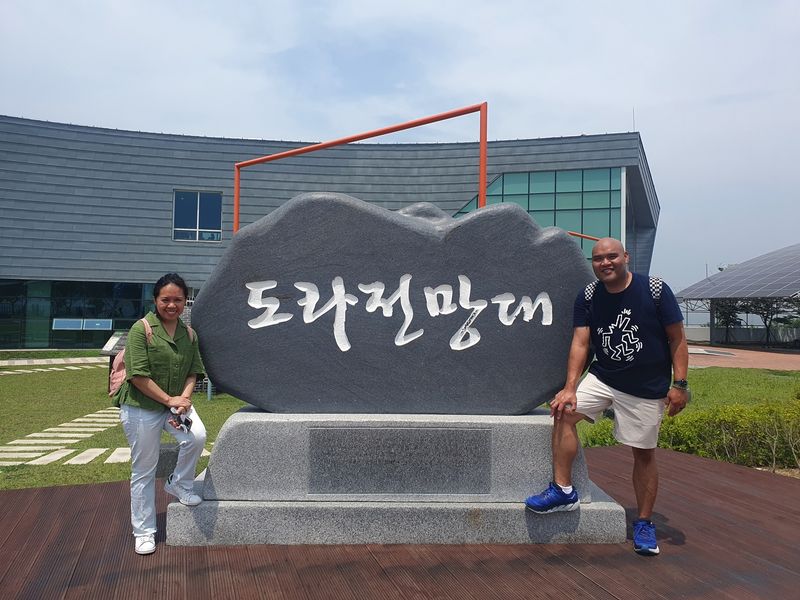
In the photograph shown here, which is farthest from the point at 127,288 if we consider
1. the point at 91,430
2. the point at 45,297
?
the point at 91,430

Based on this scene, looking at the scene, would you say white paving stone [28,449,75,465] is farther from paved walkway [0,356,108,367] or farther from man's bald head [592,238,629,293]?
paved walkway [0,356,108,367]

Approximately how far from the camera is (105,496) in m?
4.14

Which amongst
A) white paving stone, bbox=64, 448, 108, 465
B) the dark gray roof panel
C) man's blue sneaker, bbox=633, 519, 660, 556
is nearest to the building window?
the dark gray roof panel

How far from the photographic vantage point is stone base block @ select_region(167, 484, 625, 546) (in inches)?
128

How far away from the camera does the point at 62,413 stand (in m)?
8.57

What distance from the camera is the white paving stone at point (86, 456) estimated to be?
18.6 ft

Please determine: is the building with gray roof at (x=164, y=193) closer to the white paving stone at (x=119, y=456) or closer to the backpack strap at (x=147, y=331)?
the white paving stone at (x=119, y=456)

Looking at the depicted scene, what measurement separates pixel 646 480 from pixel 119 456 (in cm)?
Result: 490

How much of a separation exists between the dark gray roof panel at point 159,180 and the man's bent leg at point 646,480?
17.7 metres

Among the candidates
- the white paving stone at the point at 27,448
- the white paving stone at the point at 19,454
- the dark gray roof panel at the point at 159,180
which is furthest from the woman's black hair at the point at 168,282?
the dark gray roof panel at the point at 159,180

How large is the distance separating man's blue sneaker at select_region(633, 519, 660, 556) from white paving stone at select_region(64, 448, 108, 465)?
4818 millimetres

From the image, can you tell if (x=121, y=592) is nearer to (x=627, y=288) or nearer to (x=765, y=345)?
(x=627, y=288)

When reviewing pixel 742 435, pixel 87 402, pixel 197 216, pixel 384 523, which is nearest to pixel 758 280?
pixel 197 216

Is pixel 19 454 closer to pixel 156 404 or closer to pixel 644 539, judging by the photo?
pixel 156 404
